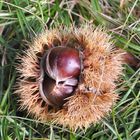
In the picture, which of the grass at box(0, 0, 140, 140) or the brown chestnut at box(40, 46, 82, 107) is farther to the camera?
the grass at box(0, 0, 140, 140)

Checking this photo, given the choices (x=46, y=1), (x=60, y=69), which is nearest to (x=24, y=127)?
(x=60, y=69)

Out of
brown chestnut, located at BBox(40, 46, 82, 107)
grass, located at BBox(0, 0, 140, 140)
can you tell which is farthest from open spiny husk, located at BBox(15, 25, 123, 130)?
grass, located at BBox(0, 0, 140, 140)

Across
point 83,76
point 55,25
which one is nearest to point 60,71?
point 83,76

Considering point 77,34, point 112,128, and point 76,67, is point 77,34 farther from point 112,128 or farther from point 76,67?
point 112,128

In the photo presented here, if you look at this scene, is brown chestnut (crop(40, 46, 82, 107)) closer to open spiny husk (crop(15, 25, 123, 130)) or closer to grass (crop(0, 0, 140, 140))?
open spiny husk (crop(15, 25, 123, 130))

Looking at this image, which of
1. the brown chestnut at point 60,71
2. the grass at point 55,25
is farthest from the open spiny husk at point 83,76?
the grass at point 55,25

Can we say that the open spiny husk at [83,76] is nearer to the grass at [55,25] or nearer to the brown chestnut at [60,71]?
the brown chestnut at [60,71]
